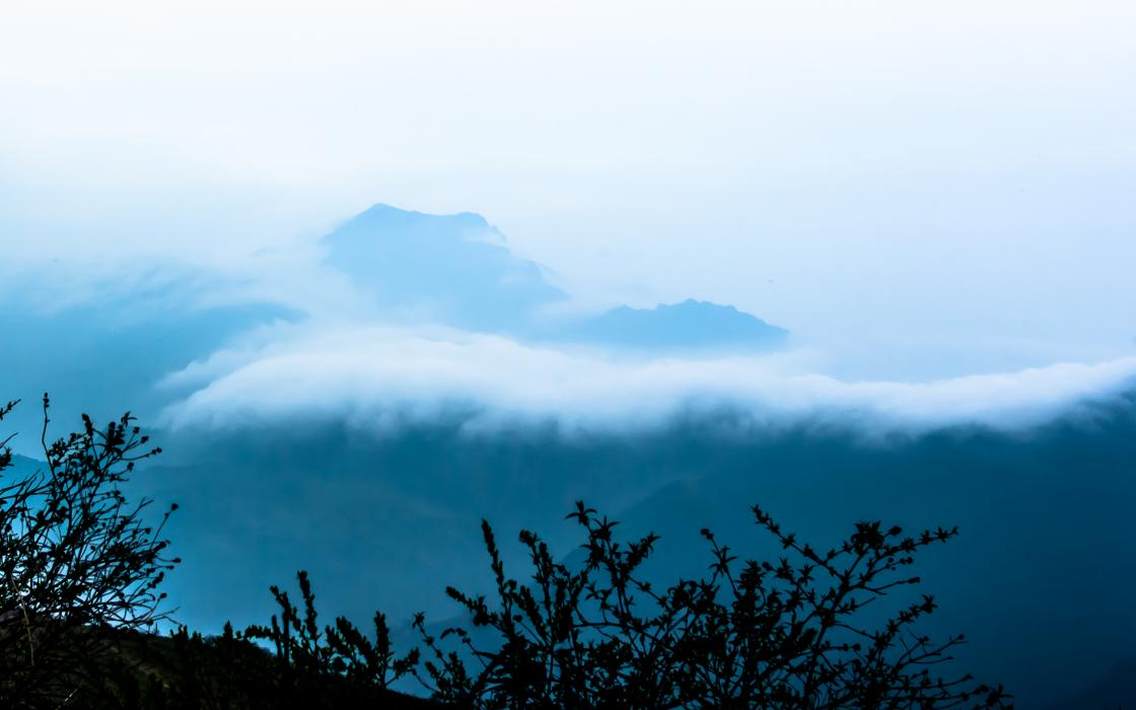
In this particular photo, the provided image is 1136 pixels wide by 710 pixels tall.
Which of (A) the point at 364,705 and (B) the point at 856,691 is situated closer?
(A) the point at 364,705

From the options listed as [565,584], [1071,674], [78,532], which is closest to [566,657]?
[565,584]

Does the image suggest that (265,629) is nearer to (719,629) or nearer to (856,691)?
(719,629)

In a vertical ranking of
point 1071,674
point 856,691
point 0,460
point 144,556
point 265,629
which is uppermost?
point 0,460

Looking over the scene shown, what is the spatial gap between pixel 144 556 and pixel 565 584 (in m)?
4.58

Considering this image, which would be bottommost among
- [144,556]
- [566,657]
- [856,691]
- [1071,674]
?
[1071,674]

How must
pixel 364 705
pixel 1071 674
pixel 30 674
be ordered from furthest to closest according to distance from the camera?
Result: pixel 1071 674 < pixel 30 674 < pixel 364 705

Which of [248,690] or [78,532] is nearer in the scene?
[248,690]

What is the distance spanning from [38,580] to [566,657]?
486cm

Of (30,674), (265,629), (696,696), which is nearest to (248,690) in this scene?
(265,629)

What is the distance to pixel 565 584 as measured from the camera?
528 cm

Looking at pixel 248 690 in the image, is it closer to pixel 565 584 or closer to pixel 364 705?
pixel 364 705

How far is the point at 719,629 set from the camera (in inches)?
210

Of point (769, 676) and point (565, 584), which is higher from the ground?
point (565, 584)

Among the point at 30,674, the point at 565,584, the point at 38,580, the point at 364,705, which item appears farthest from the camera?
the point at 38,580
